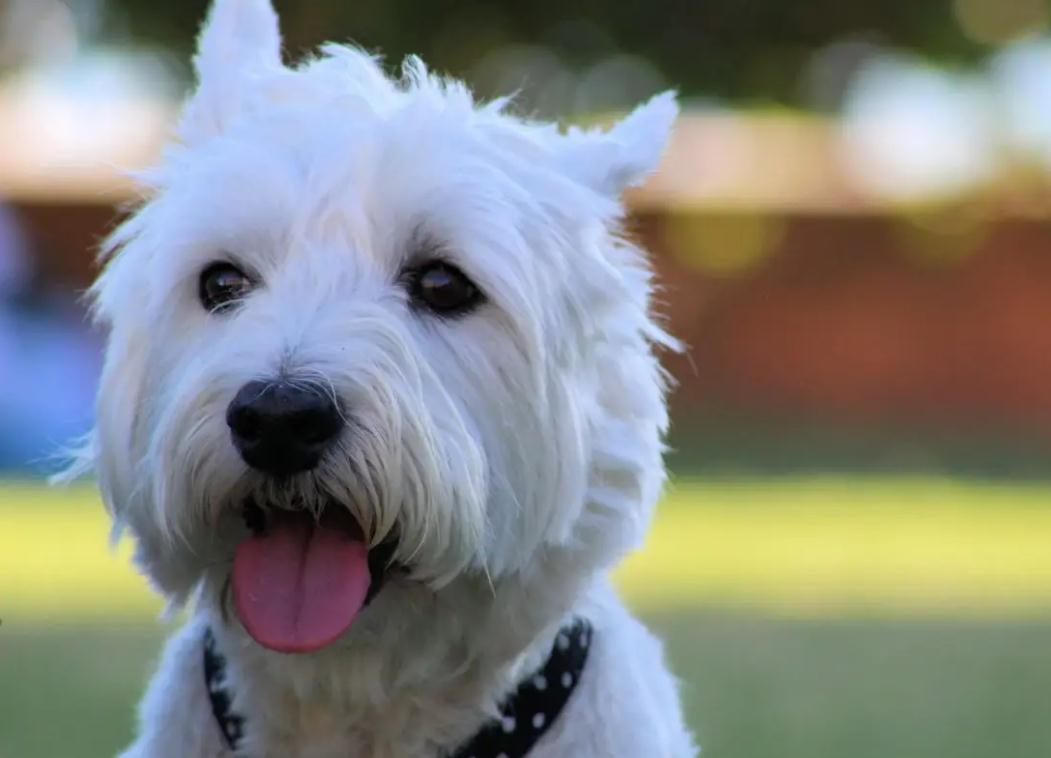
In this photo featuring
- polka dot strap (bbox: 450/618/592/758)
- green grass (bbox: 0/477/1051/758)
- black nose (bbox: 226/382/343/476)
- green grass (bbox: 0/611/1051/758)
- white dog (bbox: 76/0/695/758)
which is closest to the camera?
black nose (bbox: 226/382/343/476)

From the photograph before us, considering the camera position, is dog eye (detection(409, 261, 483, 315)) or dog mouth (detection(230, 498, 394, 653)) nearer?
dog mouth (detection(230, 498, 394, 653))

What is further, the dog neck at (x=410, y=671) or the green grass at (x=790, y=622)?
the green grass at (x=790, y=622)

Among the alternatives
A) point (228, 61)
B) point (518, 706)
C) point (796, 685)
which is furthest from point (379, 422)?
point (796, 685)

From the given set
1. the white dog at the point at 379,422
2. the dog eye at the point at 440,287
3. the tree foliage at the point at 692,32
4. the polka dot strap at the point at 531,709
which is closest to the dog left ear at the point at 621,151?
the white dog at the point at 379,422

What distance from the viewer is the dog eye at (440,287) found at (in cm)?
317

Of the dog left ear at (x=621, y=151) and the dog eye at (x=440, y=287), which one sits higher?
the dog left ear at (x=621, y=151)

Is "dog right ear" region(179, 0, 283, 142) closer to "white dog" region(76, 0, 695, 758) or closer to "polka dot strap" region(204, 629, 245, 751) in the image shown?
"white dog" region(76, 0, 695, 758)

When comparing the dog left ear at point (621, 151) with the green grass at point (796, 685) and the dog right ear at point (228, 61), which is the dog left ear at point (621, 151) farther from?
the green grass at point (796, 685)

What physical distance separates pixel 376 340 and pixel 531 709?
842mm

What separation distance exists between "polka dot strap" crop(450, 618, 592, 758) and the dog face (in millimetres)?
230

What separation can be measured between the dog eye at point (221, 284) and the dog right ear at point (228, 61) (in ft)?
1.23

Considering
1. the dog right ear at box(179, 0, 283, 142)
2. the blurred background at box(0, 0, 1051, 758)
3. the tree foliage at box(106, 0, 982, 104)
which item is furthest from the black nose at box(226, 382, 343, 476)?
the tree foliage at box(106, 0, 982, 104)

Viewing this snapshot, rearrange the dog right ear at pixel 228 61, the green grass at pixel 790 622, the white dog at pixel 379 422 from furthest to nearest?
the green grass at pixel 790 622, the dog right ear at pixel 228 61, the white dog at pixel 379 422

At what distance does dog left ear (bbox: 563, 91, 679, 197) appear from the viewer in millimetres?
3479
